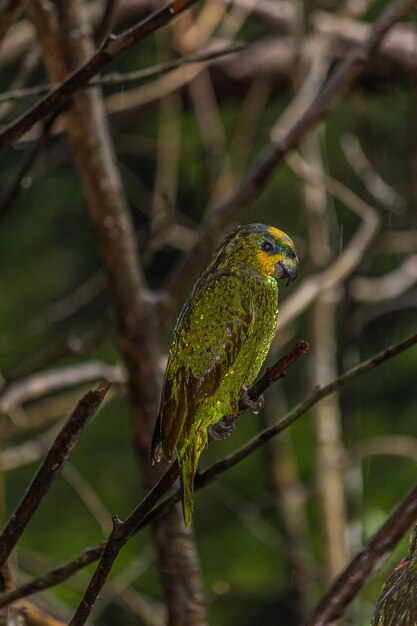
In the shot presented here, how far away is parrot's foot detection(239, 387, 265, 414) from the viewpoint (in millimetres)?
339

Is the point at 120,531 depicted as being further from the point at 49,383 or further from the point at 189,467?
the point at 49,383

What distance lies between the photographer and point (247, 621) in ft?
10.3

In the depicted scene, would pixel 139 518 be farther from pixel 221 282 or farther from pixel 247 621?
→ pixel 247 621

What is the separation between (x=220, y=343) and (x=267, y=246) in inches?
1.5

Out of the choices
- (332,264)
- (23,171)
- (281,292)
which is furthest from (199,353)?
(281,292)

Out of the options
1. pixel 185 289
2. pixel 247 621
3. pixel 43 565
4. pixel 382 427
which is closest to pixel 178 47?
pixel 185 289

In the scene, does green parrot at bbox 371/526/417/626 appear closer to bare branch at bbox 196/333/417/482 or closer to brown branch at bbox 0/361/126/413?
bare branch at bbox 196/333/417/482

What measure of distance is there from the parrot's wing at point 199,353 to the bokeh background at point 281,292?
1457mm

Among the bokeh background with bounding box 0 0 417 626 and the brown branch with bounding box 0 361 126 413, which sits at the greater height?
the bokeh background with bounding box 0 0 417 626

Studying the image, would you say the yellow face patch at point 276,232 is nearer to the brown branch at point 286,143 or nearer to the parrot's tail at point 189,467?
the parrot's tail at point 189,467

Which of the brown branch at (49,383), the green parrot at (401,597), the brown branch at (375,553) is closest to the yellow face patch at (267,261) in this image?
the green parrot at (401,597)

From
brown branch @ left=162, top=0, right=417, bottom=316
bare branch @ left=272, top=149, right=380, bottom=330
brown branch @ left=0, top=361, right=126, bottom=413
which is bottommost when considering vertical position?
brown branch @ left=162, top=0, right=417, bottom=316

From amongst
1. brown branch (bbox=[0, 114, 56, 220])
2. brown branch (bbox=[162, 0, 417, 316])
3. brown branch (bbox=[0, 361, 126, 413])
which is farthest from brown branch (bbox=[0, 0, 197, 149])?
brown branch (bbox=[0, 361, 126, 413])

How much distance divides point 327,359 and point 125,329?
1.12m
